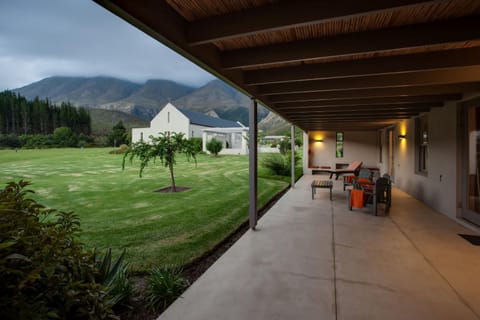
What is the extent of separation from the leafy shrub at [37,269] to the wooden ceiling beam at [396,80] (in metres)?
3.62

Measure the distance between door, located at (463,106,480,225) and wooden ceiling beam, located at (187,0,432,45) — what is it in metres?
3.93

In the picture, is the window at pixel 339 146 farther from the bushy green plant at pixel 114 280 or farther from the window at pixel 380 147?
the bushy green plant at pixel 114 280

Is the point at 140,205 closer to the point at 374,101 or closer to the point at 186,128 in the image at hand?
the point at 374,101

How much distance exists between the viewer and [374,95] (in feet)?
13.8

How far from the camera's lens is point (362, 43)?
2492 mm

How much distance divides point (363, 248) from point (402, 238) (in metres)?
0.90

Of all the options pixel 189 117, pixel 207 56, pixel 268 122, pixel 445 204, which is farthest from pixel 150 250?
pixel 268 122

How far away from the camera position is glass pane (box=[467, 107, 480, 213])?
4.29m

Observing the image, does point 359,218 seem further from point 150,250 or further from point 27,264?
point 27,264

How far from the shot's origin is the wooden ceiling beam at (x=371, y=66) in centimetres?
288

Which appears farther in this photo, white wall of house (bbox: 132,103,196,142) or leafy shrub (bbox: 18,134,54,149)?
white wall of house (bbox: 132,103,196,142)

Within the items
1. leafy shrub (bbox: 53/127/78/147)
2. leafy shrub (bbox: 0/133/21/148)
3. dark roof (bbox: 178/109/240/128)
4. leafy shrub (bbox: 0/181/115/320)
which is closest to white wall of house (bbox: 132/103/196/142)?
dark roof (bbox: 178/109/240/128)

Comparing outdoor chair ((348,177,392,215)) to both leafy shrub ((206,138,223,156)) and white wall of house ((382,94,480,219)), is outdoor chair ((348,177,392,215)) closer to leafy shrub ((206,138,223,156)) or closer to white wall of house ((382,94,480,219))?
white wall of house ((382,94,480,219))

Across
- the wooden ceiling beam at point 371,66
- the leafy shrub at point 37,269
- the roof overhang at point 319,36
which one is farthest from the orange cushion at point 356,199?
the leafy shrub at point 37,269
